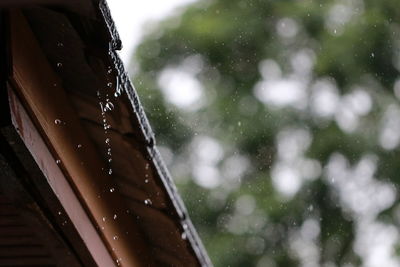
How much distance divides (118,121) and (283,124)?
26.8 ft

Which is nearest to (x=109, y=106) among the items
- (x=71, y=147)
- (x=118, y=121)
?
(x=118, y=121)

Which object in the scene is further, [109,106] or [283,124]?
[283,124]

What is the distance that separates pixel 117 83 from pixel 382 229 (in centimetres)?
854

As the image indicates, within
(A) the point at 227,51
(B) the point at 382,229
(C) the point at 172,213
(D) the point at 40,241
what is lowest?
(D) the point at 40,241

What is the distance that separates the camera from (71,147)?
2.09m

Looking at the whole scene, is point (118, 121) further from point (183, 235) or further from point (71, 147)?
point (183, 235)

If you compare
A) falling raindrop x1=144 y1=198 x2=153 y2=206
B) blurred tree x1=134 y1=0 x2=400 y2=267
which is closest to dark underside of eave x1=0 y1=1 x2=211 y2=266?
falling raindrop x1=144 y1=198 x2=153 y2=206

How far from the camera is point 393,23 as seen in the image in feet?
33.9

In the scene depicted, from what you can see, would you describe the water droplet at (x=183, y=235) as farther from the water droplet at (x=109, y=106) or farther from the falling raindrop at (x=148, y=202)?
the water droplet at (x=109, y=106)

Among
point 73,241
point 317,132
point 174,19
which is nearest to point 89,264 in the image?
point 73,241

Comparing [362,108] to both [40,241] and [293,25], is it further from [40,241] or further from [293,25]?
[40,241]

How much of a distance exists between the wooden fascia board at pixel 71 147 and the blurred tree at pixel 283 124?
6.96 metres

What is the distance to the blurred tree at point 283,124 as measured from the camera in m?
9.78

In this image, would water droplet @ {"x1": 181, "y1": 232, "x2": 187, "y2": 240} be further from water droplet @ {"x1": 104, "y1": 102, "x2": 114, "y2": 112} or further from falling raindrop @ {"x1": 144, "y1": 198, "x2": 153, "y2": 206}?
water droplet @ {"x1": 104, "y1": 102, "x2": 114, "y2": 112}
